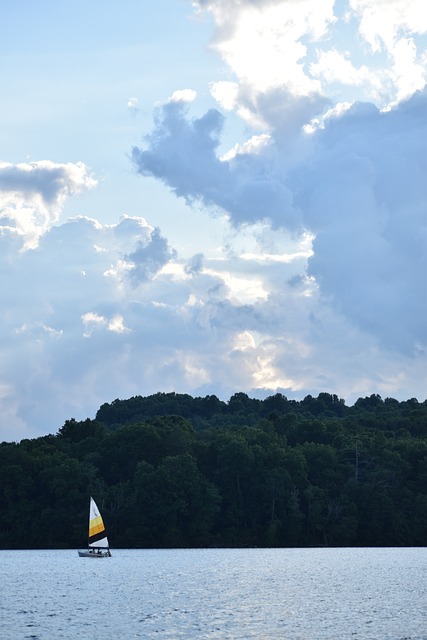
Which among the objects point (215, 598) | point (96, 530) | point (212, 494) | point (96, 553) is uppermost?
point (212, 494)

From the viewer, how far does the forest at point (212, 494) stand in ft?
579

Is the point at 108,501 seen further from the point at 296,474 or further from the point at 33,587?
the point at 33,587

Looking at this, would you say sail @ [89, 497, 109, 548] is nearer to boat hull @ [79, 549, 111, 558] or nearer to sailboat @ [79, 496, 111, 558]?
sailboat @ [79, 496, 111, 558]

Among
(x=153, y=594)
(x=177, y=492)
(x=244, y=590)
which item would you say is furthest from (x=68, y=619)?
(x=177, y=492)

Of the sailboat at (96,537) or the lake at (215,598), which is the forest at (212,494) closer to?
the sailboat at (96,537)

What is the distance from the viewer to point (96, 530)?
486 ft

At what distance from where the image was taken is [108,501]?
179 meters

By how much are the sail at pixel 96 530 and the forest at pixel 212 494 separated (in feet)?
84.6

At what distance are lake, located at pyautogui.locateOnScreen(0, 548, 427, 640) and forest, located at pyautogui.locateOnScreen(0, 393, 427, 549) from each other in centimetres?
2834

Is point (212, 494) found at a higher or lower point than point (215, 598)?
higher

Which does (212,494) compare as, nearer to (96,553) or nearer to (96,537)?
(96,537)

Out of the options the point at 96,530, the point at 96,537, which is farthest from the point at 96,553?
the point at 96,530

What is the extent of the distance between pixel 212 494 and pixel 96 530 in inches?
1362

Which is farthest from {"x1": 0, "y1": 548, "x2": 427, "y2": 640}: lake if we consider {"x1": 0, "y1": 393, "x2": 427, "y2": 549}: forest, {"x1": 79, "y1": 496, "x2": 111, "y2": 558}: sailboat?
{"x1": 0, "y1": 393, "x2": 427, "y2": 549}: forest
